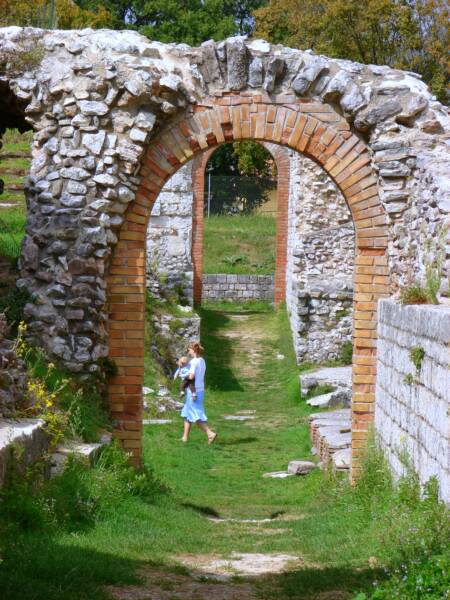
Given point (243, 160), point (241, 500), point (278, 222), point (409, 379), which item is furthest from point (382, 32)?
point (409, 379)

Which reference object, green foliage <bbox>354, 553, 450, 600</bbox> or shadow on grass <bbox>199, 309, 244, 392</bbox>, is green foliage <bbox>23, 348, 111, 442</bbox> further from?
shadow on grass <bbox>199, 309, 244, 392</bbox>

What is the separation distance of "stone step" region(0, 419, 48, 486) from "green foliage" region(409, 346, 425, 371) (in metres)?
2.52

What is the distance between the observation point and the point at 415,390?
665cm

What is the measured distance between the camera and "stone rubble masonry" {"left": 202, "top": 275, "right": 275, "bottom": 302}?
83.3ft

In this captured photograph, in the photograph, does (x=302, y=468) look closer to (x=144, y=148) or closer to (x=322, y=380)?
(x=144, y=148)

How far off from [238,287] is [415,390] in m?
18.8

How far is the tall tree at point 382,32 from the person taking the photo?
27.0 metres

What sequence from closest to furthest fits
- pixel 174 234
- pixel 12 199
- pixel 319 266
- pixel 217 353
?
1. pixel 174 234
2. pixel 319 266
3. pixel 217 353
4. pixel 12 199

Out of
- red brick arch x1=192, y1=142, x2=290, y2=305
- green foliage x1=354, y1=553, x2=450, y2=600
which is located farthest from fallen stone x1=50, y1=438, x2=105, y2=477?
red brick arch x1=192, y1=142, x2=290, y2=305

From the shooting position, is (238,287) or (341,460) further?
(238,287)

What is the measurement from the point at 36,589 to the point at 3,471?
2.29 ft

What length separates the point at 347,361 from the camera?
57.1ft

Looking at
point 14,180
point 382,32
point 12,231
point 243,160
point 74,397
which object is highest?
point 382,32

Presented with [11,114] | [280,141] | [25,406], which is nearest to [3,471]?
[25,406]
